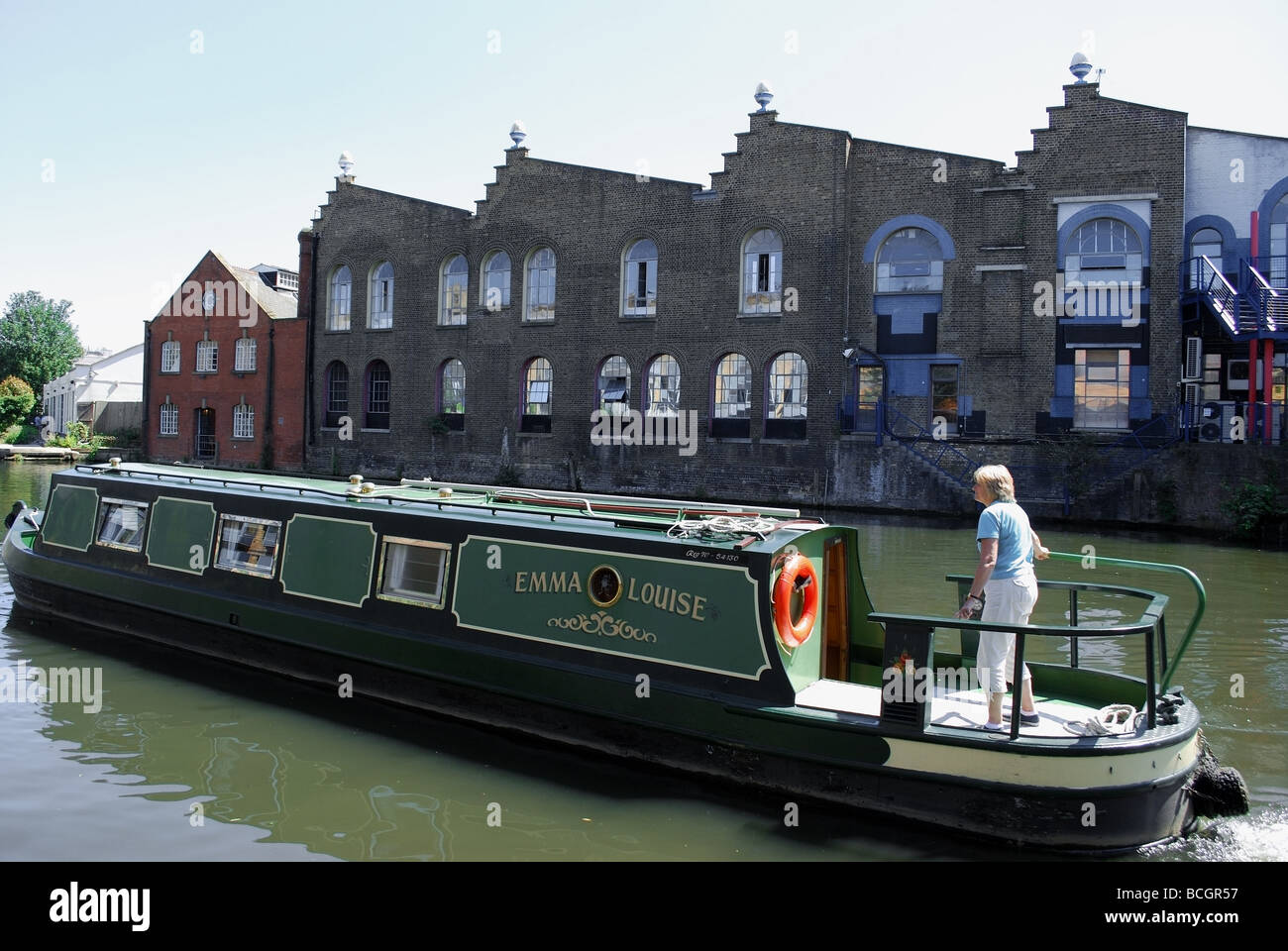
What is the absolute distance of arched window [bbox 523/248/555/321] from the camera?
97.5ft

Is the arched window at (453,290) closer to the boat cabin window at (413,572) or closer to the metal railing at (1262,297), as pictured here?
the metal railing at (1262,297)

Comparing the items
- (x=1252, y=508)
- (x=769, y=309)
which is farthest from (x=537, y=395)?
(x=1252, y=508)

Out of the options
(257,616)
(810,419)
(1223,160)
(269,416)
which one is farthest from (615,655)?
(269,416)

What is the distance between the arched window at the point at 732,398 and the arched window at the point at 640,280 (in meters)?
2.69

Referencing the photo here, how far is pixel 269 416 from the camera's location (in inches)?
1372

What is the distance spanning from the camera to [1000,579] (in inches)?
230

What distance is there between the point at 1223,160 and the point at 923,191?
21.5 feet

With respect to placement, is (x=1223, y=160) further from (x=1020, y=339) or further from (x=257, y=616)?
(x=257, y=616)

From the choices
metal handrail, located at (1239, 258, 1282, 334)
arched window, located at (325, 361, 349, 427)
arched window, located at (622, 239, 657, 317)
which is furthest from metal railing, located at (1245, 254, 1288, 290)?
arched window, located at (325, 361, 349, 427)

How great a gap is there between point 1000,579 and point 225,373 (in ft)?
114

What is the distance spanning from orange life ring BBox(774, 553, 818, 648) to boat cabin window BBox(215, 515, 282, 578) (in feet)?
15.4

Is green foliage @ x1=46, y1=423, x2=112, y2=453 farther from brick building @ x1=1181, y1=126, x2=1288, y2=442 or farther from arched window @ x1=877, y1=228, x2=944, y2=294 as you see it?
brick building @ x1=1181, y1=126, x2=1288, y2=442

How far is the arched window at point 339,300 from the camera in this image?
110ft
